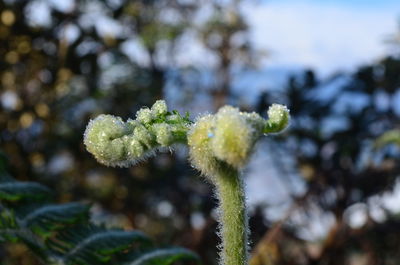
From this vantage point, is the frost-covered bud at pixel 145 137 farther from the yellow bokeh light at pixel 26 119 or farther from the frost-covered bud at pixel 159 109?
the yellow bokeh light at pixel 26 119

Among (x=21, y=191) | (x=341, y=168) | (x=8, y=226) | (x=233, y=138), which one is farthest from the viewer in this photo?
(x=341, y=168)

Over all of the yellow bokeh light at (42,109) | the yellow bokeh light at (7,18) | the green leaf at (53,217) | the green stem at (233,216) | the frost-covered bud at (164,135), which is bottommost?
A: the green stem at (233,216)

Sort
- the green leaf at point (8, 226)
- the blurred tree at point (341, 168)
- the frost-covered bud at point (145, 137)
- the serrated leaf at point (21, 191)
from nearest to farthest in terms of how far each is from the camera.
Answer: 1. the frost-covered bud at point (145, 137)
2. the green leaf at point (8, 226)
3. the serrated leaf at point (21, 191)
4. the blurred tree at point (341, 168)

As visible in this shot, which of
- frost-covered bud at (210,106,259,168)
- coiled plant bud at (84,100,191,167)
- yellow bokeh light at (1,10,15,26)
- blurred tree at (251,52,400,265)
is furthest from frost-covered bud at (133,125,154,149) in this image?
yellow bokeh light at (1,10,15,26)

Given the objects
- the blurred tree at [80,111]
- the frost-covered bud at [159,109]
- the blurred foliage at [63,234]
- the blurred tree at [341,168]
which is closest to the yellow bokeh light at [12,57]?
the blurred tree at [80,111]

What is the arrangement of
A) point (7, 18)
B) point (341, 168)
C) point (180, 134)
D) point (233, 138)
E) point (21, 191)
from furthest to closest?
point (7, 18) < point (341, 168) < point (21, 191) < point (180, 134) < point (233, 138)

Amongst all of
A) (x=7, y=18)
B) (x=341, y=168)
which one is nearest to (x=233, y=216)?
(x=341, y=168)

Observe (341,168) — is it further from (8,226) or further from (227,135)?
(227,135)
